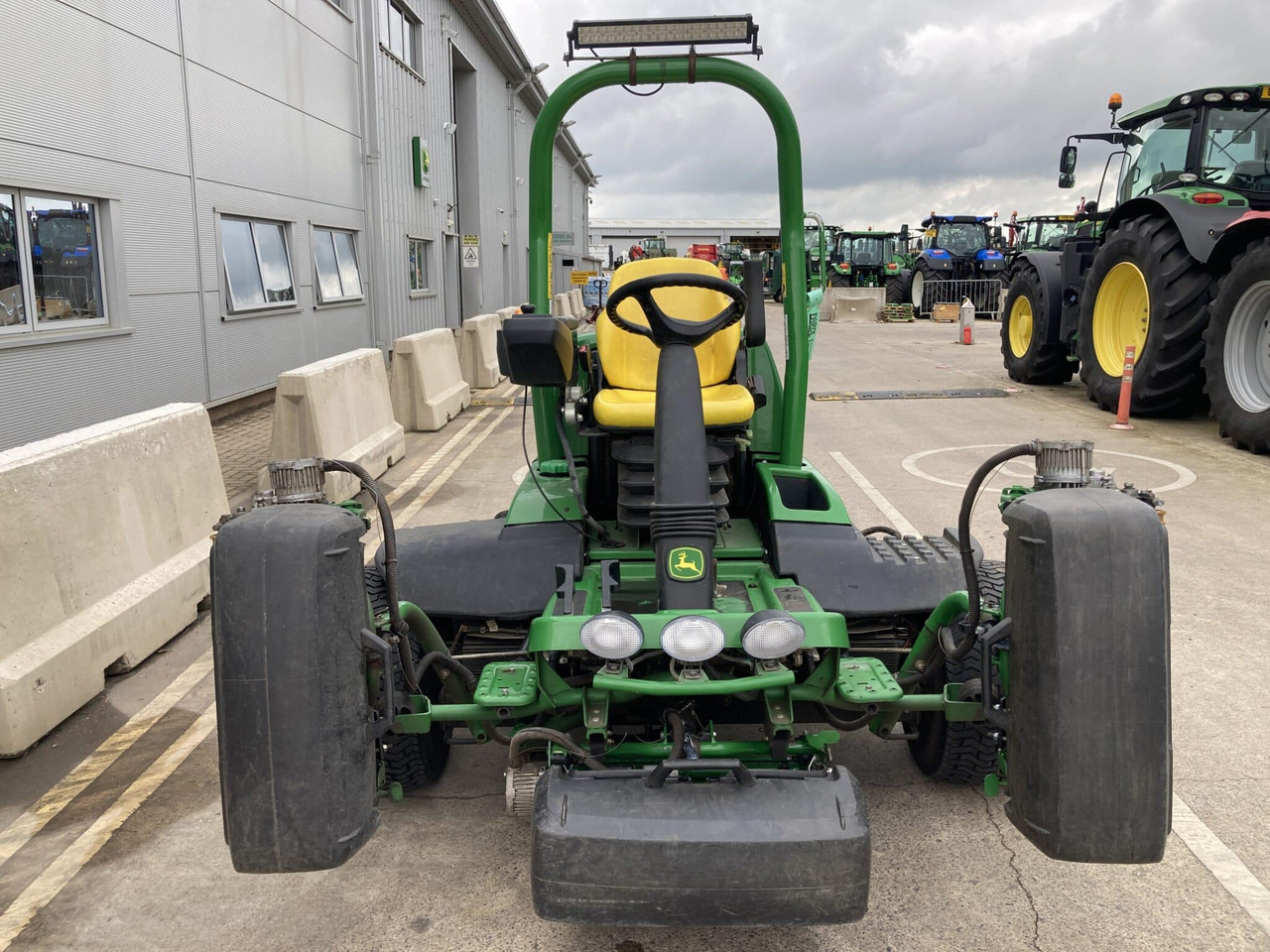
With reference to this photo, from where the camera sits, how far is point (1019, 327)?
15922 mm

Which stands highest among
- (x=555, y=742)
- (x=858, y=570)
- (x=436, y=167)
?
(x=436, y=167)

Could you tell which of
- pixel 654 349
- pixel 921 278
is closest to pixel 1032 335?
pixel 654 349

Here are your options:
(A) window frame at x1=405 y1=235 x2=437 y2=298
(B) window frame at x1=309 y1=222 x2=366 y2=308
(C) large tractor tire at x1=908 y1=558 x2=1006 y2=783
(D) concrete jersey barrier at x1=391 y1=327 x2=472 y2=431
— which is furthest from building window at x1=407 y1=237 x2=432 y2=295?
(C) large tractor tire at x1=908 y1=558 x2=1006 y2=783

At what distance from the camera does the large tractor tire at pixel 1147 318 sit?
408 inches

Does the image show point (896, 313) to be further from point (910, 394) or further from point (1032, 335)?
point (910, 394)

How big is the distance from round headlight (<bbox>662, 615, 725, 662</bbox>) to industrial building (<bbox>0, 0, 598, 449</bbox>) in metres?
7.47

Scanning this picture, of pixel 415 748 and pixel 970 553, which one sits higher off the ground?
pixel 970 553

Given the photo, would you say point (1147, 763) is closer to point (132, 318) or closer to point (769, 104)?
point (769, 104)

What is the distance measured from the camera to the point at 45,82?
8648mm

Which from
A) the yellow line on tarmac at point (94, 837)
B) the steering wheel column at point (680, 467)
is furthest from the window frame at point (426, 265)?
the steering wheel column at point (680, 467)

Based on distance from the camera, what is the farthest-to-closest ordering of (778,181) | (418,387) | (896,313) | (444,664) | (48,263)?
(896,313) < (418,387) < (48,263) < (778,181) < (444,664)

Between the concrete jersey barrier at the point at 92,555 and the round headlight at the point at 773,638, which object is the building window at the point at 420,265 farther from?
the round headlight at the point at 773,638

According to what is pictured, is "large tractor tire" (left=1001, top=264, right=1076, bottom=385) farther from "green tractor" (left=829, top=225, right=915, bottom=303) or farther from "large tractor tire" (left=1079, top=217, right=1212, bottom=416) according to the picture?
"green tractor" (left=829, top=225, right=915, bottom=303)

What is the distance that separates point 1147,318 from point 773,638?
34.9 feet
